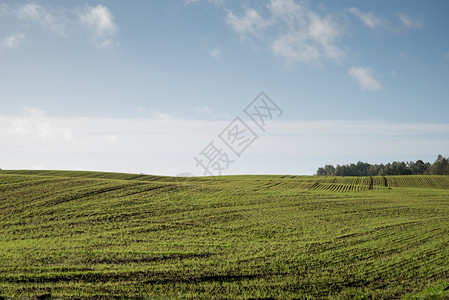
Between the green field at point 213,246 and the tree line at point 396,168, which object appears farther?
the tree line at point 396,168

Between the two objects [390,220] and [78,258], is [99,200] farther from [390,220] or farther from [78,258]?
[390,220]

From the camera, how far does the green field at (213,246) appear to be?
52.9ft

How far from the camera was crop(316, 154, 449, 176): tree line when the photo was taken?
138 metres

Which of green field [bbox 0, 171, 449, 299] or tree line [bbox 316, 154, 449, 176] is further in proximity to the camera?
tree line [bbox 316, 154, 449, 176]

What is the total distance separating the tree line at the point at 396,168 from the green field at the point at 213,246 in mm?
106845

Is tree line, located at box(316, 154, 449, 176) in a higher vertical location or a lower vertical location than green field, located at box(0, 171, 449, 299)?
higher

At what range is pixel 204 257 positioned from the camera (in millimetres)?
20641

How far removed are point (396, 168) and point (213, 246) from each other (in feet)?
450

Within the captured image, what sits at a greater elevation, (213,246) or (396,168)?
(396,168)

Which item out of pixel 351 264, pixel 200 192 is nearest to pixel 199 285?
pixel 351 264

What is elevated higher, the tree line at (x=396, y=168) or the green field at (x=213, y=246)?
the tree line at (x=396, y=168)

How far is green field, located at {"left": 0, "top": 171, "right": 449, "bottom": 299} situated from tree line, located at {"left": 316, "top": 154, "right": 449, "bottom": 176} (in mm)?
106845

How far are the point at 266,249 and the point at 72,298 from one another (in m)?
11.7

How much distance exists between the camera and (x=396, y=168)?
14075cm
